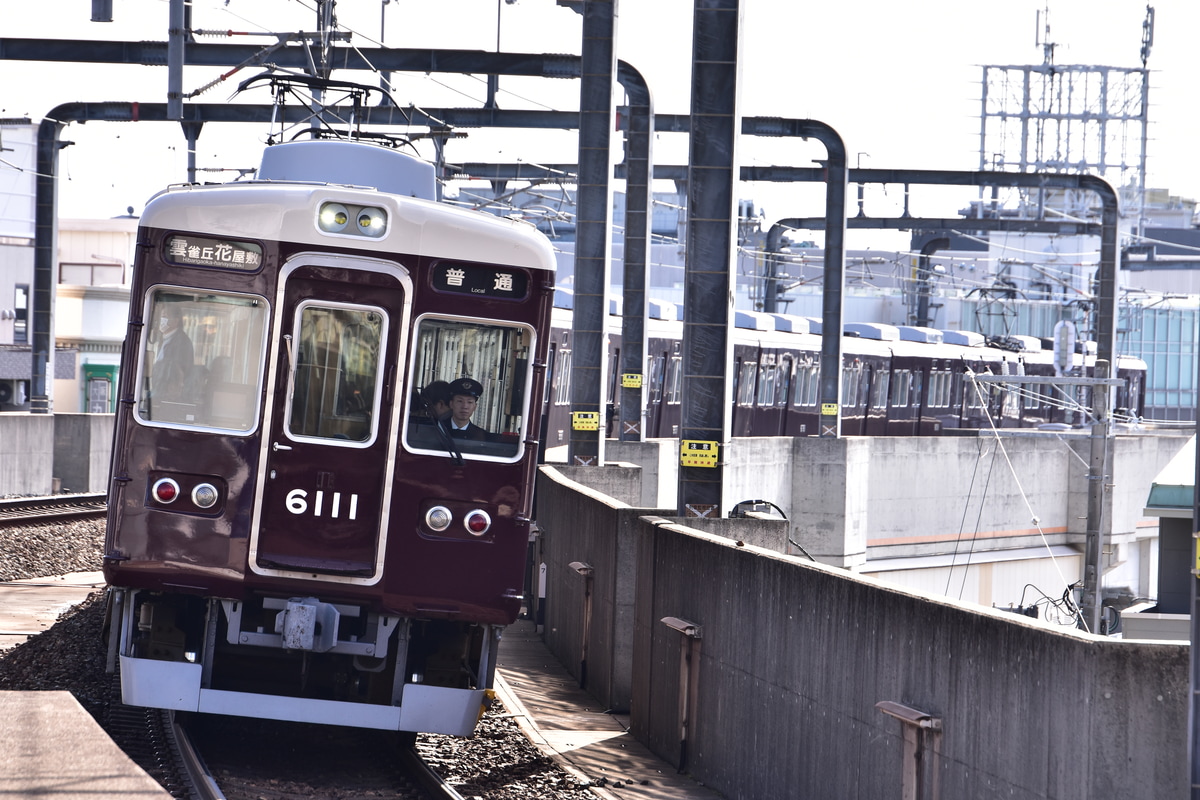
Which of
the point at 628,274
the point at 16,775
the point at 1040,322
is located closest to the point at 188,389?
the point at 16,775

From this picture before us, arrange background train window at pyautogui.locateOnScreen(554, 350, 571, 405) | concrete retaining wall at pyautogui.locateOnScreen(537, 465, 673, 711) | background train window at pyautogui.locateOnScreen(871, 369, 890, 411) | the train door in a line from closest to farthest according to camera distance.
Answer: the train door
concrete retaining wall at pyautogui.locateOnScreen(537, 465, 673, 711)
background train window at pyautogui.locateOnScreen(554, 350, 571, 405)
background train window at pyautogui.locateOnScreen(871, 369, 890, 411)

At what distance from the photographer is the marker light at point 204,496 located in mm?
8492

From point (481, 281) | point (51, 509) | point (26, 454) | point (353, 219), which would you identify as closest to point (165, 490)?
point (353, 219)

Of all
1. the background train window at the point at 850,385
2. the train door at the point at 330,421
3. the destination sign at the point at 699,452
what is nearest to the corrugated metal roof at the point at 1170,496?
the destination sign at the point at 699,452

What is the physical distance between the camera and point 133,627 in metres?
8.75

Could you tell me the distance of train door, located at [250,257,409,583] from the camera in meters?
8.58

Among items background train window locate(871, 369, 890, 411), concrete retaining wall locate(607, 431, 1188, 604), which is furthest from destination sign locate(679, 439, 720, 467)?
background train window locate(871, 369, 890, 411)

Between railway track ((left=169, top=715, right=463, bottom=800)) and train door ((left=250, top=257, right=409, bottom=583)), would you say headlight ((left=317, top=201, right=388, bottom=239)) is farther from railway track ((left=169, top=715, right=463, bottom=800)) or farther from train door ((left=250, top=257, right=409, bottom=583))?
railway track ((left=169, top=715, right=463, bottom=800))

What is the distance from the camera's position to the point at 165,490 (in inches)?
334

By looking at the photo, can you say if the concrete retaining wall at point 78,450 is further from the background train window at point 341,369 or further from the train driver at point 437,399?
the train driver at point 437,399

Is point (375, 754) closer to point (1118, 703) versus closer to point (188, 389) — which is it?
point (188, 389)

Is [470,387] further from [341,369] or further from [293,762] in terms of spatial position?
[293,762]

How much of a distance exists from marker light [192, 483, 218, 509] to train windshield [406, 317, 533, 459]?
3.83ft

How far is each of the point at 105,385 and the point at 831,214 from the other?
77.8 feet
